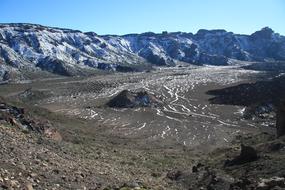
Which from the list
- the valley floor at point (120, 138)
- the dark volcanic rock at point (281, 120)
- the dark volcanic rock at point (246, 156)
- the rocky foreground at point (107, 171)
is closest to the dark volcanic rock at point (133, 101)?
the valley floor at point (120, 138)

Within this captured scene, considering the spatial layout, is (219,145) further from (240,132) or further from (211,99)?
(211,99)

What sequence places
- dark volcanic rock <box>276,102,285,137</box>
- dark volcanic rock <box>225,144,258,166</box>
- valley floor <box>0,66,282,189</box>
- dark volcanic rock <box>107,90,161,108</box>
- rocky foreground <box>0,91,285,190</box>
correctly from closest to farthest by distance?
1. rocky foreground <box>0,91,285,190</box>
2. valley floor <box>0,66,282,189</box>
3. dark volcanic rock <box>225,144,258,166</box>
4. dark volcanic rock <box>276,102,285,137</box>
5. dark volcanic rock <box>107,90,161,108</box>

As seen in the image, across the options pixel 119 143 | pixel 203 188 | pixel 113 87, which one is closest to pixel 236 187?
pixel 203 188

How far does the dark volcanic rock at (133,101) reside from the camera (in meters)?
81.2

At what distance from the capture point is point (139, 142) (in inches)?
1999

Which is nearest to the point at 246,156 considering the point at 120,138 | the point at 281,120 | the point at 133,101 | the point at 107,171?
the point at 107,171

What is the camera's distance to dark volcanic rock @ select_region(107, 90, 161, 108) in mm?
81188

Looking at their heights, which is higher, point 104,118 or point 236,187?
point 236,187

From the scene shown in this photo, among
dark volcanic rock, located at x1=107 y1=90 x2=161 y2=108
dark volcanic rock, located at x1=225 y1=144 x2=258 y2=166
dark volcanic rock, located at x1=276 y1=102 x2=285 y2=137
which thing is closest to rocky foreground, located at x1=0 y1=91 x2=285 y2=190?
dark volcanic rock, located at x1=225 y1=144 x2=258 y2=166

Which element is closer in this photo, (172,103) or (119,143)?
(119,143)

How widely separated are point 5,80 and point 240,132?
119004 mm

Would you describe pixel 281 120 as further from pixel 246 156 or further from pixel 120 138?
pixel 120 138

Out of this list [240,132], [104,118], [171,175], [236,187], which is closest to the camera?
[236,187]

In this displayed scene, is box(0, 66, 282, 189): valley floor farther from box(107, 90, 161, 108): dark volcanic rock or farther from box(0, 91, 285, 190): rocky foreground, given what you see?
box(107, 90, 161, 108): dark volcanic rock
